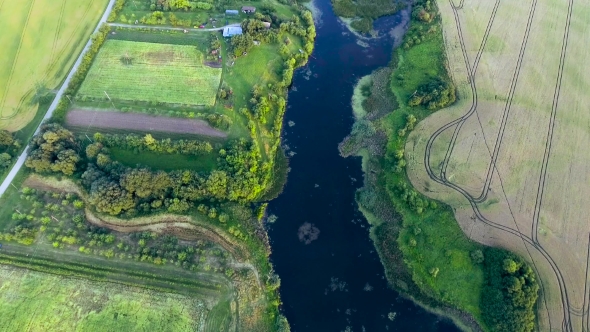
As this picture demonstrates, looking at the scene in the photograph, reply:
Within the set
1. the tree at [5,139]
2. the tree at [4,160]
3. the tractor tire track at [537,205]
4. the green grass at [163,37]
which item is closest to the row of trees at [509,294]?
the tractor tire track at [537,205]

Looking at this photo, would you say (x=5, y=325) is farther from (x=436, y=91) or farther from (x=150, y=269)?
(x=436, y=91)

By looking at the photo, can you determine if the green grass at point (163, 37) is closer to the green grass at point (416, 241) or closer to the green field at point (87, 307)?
→ the green grass at point (416, 241)

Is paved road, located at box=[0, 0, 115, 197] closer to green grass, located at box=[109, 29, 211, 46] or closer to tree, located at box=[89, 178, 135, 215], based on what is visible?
green grass, located at box=[109, 29, 211, 46]

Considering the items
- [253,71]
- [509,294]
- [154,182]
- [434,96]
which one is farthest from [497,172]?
[154,182]

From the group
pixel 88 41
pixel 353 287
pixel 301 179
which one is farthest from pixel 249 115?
pixel 88 41

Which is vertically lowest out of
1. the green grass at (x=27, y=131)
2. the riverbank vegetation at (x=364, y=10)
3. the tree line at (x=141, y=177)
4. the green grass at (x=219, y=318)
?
the green grass at (x=219, y=318)

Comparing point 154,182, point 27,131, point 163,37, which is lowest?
point 27,131

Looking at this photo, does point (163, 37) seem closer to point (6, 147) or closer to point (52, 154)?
point (52, 154)
